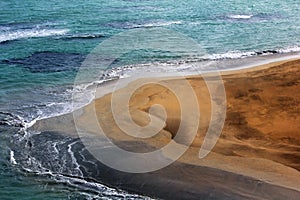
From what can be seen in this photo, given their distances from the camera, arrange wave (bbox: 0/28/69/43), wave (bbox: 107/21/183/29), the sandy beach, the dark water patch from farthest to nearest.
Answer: wave (bbox: 107/21/183/29), wave (bbox: 0/28/69/43), the dark water patch, the sandy beach

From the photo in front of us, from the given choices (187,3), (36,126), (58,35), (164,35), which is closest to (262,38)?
(164,35)

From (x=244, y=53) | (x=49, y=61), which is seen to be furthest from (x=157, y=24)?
(x=49, y=61)

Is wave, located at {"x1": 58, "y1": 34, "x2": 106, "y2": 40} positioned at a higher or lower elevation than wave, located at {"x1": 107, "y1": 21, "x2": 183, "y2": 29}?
lower

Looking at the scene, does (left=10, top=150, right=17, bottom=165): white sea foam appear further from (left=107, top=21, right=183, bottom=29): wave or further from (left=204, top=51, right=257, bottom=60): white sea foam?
(left=107, top=21, right=183, bottom=29): wave

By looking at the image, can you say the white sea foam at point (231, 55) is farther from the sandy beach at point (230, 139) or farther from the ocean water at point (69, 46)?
the sandy beach at point (230, 139)

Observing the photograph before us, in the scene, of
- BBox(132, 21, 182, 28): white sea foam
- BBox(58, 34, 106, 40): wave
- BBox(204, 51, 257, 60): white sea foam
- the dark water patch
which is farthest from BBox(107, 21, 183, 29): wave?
BBox(204, 51, 257, 60): white sea foam

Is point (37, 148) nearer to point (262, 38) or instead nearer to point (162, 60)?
point (162, 60)
